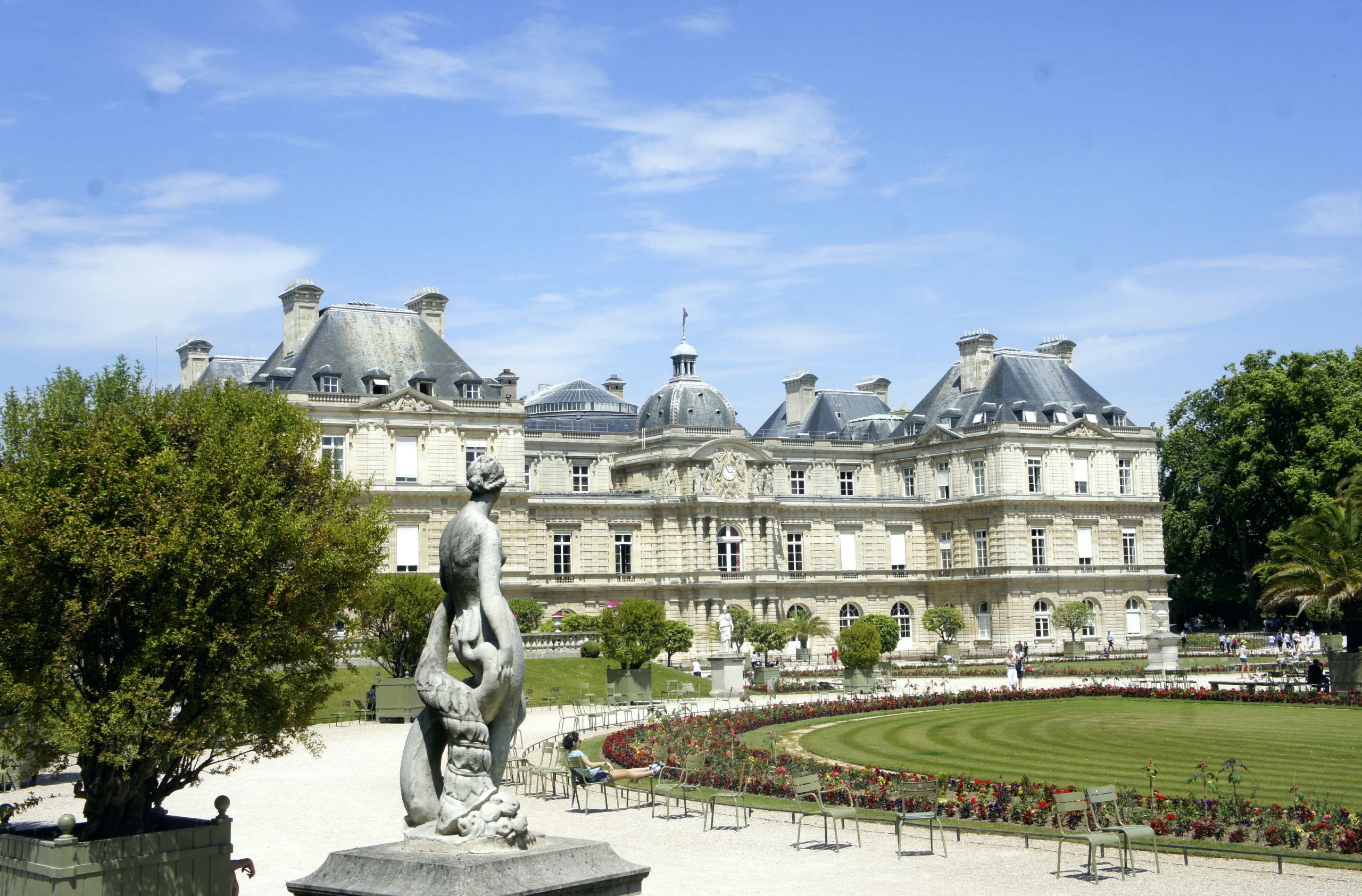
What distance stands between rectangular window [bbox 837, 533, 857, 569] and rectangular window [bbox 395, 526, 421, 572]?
2168 centimetres

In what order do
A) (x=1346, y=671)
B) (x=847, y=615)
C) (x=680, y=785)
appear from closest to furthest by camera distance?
(x=680, y=785) < (x=1346, y=671) < (x=847, y=615)

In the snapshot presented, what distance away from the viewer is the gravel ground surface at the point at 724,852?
51.8 feet

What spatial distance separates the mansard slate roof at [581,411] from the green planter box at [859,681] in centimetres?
3344

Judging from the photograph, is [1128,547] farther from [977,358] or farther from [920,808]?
[920,808]

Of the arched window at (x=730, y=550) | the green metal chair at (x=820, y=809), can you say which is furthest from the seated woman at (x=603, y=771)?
the arched window at (x=730, y=550)

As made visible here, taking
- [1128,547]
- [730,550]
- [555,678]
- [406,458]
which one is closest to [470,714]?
[555,678]

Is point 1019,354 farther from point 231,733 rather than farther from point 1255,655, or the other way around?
point 231,733

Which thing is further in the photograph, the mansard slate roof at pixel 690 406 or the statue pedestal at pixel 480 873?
the mansard slate roof at pixel 690 406

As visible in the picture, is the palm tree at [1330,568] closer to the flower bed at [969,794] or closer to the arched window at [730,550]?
the flower bed at [969,794]

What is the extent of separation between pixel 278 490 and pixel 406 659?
25.0 meters

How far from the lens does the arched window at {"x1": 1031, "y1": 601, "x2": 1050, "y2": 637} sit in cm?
6562

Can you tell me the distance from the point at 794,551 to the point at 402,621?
30.7m

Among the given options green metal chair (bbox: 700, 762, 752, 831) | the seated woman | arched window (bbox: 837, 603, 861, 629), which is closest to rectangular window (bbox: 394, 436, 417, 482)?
arched window (bbox: 837, 603, 861, 629)

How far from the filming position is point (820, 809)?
18.7 metres
